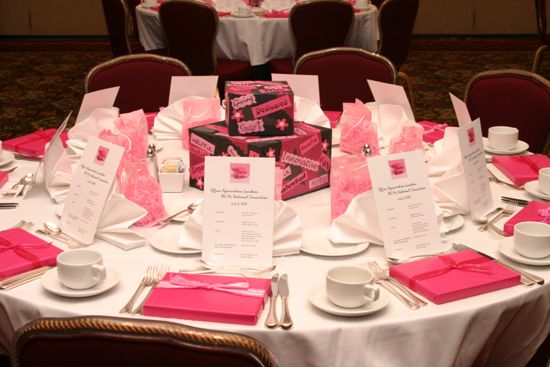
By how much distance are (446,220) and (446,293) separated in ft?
1.44

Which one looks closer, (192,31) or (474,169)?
(474,169)

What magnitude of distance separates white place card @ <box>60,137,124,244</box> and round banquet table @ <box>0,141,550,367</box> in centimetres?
5

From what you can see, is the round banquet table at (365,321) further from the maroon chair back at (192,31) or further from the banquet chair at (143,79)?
the maroon chair back at (192,31)

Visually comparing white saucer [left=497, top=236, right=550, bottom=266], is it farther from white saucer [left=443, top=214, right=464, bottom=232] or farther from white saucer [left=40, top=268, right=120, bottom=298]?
white saucer [left=40, top=268, right=120, bottom=298]

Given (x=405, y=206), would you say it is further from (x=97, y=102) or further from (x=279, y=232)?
(x=97, y=102)

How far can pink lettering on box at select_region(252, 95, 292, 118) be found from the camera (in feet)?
7.54

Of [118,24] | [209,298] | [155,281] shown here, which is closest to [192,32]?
[118,24]

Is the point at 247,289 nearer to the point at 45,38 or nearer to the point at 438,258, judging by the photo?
the point at 438,258

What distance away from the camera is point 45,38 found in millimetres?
9055

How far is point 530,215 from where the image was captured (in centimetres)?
214

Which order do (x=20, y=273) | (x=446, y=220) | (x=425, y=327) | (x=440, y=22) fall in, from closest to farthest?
(x=425, y=327) → (x=20, y=273) → (x=446, y=220) → (x=440, y=22)

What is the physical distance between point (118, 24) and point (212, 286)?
427 centimetres

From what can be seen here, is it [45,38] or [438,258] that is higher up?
[438,258]

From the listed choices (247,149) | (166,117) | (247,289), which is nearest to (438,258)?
(247,289)
